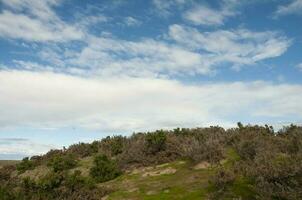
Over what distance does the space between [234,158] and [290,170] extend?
6814 millimetres

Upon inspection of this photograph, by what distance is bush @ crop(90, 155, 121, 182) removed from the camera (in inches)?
1018

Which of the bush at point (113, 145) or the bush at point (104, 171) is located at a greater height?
the bush at point (113, 145)

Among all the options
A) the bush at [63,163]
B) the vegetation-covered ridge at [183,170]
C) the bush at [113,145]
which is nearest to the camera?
the vegetation-covered ridge at [183,170]

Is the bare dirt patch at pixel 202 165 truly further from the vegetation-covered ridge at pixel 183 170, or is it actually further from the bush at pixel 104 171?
the bush at pixel 104 171

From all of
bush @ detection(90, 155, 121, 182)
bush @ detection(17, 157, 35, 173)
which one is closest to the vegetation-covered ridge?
bush @ detection(90, 155, 121, 182)

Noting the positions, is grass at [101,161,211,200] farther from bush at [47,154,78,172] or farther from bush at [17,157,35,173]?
bush at [17,157,35,173]

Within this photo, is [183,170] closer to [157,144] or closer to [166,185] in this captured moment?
[166,185]

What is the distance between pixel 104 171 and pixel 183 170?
5523 millimetres

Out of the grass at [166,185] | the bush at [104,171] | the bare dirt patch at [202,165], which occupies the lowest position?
the grass at [166,185]

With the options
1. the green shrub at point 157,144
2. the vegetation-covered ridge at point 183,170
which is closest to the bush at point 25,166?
the vegetation-covered ridge at point 183,170

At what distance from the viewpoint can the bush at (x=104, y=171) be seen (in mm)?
25861

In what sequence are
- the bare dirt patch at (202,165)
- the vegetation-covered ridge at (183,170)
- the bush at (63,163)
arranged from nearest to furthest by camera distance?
the vegetation-covered ridge at (183,170) → the bare dirt patch at (202,165) → the bush at (63,163)

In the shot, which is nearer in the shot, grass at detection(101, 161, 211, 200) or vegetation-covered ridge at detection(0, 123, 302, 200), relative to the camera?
vegetation-covered ridge at detection(0, 123, 302, 200)

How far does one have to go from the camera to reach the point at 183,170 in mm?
24125
